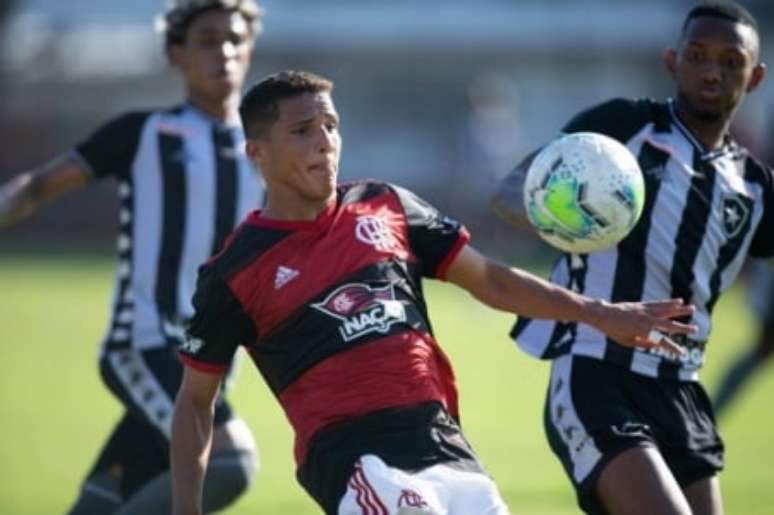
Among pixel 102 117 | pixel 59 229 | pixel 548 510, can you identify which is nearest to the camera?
pixel 548 510

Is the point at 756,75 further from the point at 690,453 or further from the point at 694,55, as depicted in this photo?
the point at 690,453

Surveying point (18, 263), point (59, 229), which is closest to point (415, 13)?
point (59, 229)

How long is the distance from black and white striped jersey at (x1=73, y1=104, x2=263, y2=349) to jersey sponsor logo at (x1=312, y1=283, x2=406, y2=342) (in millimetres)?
2169

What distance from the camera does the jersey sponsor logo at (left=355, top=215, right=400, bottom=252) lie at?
20.9 feet

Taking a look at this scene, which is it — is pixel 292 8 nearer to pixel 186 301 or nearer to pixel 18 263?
pixel 18 263

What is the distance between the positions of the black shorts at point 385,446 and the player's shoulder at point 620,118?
1655mm

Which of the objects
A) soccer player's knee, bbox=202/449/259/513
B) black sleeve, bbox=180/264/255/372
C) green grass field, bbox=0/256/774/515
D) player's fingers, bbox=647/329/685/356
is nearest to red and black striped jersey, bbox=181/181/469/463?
black sleeve, bbox=180/264/255/372

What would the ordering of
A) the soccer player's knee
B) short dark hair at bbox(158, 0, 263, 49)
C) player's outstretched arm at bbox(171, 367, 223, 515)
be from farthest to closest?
1. short dark hair at bbox(158, 0, 263, 49)
2. the soccer player's knee
3. player's outstretched arm at bbox(171, 367, 223, 515)

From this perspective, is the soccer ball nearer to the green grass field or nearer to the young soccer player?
the young soccer player

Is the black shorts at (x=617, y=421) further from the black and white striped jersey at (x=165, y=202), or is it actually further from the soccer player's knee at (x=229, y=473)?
the black and white striped jersey at (x=165, y=202)

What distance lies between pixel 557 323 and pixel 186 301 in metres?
1.92

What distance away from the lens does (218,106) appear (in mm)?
8656

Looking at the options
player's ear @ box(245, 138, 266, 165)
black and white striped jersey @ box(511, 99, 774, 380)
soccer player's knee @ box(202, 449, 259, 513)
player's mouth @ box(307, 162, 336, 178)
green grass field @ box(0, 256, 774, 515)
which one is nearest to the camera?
player's mouth @ box(307, 162, 336, 178)

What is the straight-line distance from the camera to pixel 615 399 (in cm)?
707
